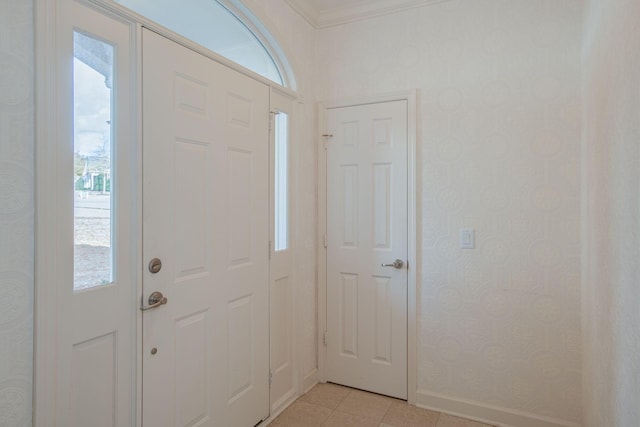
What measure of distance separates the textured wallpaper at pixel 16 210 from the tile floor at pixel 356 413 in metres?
1.55

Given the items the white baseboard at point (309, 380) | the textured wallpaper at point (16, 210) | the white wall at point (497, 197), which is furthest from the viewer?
the white baseboard at point (309, 380)

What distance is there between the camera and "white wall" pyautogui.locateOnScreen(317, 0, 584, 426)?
2.21 meters

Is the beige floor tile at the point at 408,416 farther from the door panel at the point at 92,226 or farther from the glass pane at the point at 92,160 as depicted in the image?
the glass pane at the point at 92,160

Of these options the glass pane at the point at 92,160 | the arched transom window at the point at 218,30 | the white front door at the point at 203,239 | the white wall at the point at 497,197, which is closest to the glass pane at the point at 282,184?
the white front door at the point at 203,239

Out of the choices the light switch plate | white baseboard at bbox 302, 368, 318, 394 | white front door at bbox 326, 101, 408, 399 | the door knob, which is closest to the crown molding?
white front door at bbox 326, 101, 408, 399

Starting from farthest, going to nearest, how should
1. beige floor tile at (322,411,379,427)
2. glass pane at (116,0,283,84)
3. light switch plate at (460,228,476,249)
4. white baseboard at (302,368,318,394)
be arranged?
white baseboard at (302,368,318,394) → light switch plate at (460,228,476,249) → beige floor tile at (322,411,379,427) → glass pane at (116,0,283,84)

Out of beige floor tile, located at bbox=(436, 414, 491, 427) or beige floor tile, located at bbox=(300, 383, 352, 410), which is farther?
beige floor tile, located at bbox=(300, 383, 352, 410)

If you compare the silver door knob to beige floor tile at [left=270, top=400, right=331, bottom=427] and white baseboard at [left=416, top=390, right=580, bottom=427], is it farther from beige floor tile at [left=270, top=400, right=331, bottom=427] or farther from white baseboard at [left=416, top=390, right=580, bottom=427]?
beige floor tile at [left=270, top=400, right=331, bottom=427]

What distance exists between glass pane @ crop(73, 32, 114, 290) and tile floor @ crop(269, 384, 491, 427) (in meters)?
1.57

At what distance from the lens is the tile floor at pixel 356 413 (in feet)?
7.68

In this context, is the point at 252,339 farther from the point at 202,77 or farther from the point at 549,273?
the point at 549,273

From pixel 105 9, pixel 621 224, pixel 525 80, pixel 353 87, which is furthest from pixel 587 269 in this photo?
pixel 105 9

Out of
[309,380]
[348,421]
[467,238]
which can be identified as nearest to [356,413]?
[348,421]

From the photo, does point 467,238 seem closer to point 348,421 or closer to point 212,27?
point 348,421
